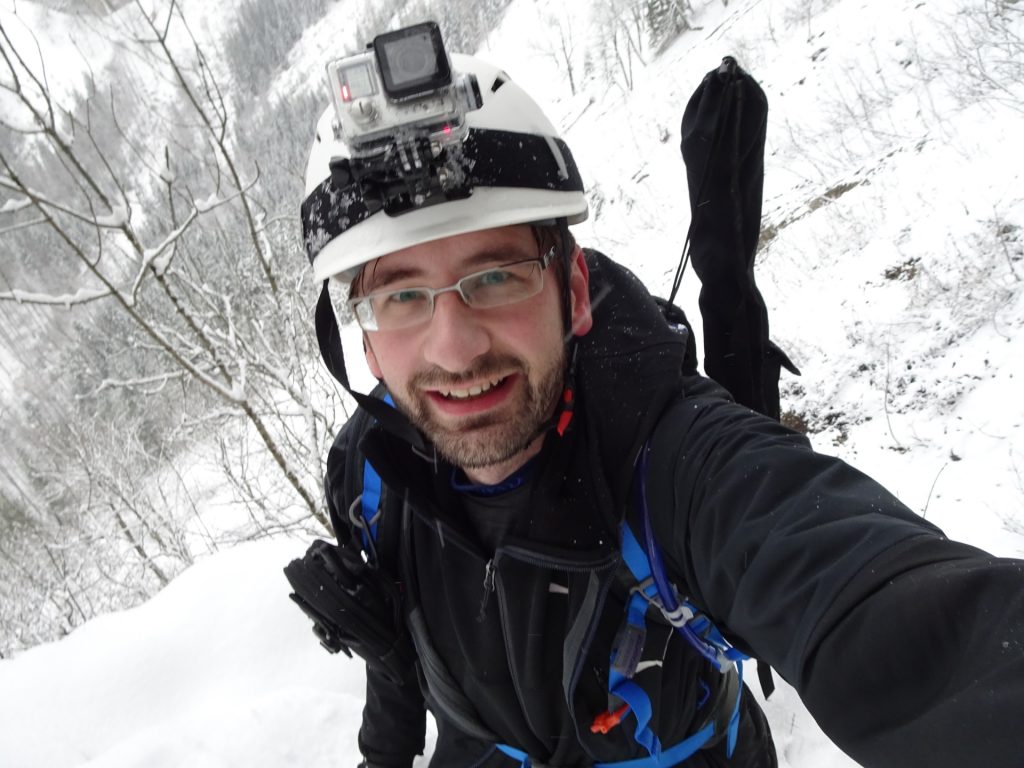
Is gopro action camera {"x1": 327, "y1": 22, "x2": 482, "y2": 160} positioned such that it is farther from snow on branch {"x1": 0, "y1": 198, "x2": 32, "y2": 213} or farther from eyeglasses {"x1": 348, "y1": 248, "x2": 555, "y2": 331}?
snow on branch {"x1": 0, "y1": 198, "x2": 32, "y2": 213}

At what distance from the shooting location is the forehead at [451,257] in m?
1.34

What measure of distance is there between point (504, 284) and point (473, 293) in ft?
0.29

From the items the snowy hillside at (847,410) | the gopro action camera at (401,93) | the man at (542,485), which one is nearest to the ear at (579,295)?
the man at (542,485)

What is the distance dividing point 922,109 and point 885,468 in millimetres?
7281

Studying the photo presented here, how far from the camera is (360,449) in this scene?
1.56 m

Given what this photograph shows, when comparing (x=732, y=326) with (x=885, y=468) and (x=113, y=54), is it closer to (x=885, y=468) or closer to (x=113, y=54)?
(x=885, y=468)

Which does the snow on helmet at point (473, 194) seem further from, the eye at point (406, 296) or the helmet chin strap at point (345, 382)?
the helmet chin strap at point (345, 382)

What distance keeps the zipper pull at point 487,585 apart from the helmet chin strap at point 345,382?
365mm

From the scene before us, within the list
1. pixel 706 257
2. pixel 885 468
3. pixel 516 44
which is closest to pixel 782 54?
pixel 885 468

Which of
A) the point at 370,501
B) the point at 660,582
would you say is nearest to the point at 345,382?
the point at 370,501

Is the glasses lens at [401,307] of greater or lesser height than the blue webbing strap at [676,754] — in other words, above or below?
above

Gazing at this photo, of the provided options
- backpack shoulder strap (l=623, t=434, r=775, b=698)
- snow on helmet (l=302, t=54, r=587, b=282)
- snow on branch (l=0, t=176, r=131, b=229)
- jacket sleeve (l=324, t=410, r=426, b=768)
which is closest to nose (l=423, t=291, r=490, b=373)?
snow on helmet (l=302, t=54, r=587, b=282)

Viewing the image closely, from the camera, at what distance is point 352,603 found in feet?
4.96

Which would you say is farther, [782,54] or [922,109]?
[782,54]
